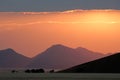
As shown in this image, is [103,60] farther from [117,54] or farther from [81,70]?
[81,70]

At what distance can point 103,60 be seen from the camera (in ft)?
552

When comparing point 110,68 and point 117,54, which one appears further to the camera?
point 117,54

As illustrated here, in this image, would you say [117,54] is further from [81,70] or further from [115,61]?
[81,70]

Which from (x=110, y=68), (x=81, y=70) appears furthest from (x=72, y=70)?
(x=110, y=68)

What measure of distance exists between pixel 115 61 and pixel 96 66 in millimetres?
7197

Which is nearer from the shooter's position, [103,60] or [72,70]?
[72,70]

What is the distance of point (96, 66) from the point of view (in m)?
161

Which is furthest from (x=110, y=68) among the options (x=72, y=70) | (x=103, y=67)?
(x=72, y=70)

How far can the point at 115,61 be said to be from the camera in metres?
161

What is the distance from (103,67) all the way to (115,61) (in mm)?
5272

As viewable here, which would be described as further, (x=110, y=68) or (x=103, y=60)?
(x=103, y=60)

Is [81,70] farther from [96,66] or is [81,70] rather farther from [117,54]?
[117,54]

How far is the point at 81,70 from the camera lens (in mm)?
154250

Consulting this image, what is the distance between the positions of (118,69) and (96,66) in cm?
945
